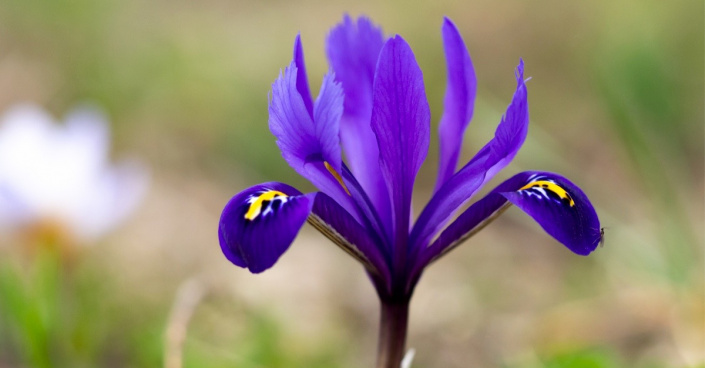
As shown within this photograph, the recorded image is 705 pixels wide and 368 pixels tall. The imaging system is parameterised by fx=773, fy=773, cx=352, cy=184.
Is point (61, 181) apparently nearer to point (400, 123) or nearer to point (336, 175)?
point (336, 175)

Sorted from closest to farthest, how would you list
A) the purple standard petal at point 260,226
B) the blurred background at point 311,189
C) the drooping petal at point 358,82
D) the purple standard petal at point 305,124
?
the purple standard petal at point 260,226 → the purple standard petal at point 305,124 → the drooping petal at point 358,82 → the blurred background at point 311,189

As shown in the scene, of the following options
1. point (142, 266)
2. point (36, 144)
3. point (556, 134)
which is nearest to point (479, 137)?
point (556, 134)

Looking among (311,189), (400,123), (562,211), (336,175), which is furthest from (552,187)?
(311,189)

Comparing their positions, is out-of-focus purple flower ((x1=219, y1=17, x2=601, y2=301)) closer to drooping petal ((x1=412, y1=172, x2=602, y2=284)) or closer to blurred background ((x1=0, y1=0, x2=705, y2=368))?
drooping petal ((x1=412, y1=172, x2=602, y2=284))

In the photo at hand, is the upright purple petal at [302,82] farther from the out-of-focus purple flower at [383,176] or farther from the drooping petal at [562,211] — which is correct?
the drooping petal at [562,211]

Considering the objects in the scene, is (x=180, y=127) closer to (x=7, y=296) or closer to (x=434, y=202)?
(x=7, y=296)

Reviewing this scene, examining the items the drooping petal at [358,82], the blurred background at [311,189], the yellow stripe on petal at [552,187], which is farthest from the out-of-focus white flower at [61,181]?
the yellow stripe on petal at [552,187]

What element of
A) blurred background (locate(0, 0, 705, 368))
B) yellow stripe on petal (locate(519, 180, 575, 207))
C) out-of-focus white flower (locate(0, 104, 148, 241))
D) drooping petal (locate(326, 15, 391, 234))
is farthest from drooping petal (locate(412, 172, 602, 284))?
out-of-focus white flower (locate(0, 104, 148, 241))
